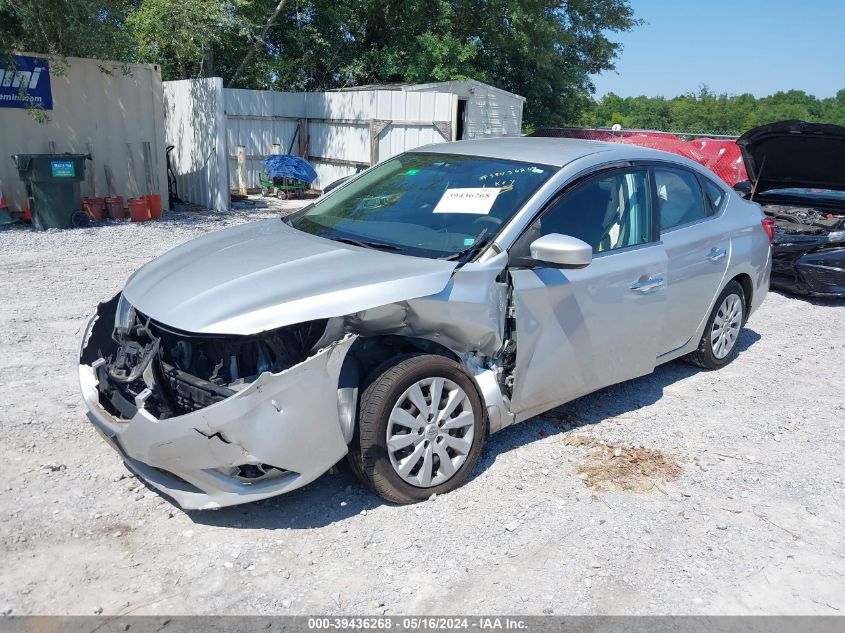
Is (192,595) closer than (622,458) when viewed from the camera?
Yes

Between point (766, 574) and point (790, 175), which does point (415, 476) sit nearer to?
point (766, 574)

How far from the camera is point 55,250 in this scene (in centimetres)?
925

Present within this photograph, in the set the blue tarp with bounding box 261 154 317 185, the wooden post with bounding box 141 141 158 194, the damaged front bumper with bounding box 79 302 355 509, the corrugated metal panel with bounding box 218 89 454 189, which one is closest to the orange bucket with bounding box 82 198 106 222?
the wooden post with bounding box 141 141 158 194

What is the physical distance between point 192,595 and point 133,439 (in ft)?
2.38

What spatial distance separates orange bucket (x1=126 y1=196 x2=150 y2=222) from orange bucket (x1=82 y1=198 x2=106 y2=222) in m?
0.44

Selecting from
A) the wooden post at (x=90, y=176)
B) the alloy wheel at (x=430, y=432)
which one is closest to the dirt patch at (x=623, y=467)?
the alloy wheel at (x=430, y=432)

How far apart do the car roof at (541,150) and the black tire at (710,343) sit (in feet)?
3.75

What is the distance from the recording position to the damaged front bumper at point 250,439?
2.96 metres

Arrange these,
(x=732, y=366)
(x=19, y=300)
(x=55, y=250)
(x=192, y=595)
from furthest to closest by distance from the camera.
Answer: (x=55, y=250) < (x=19, y=300) < (x=732, y=366) < (x=192, y=595)

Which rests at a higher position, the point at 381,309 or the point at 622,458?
the point at 381,309

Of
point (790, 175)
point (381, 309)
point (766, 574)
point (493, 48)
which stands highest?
point (493, 48)

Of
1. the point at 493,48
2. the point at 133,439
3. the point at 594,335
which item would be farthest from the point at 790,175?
the point at 493,48

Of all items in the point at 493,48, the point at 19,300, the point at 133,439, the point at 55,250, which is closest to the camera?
the point at 133,439

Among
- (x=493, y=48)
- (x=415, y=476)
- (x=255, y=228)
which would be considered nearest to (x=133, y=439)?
(x=415, y=476)
